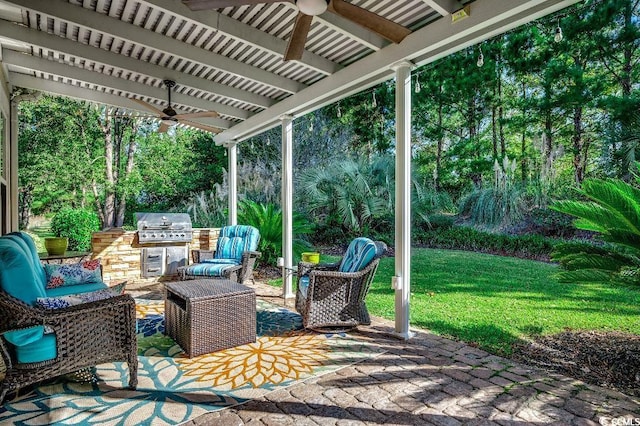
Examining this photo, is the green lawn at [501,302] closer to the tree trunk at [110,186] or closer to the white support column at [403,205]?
the white support column at [403,205]

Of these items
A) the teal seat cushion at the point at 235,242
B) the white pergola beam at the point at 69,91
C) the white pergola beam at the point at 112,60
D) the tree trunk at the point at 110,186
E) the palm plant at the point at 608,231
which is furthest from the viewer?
the tree trunk at the point at 110,186

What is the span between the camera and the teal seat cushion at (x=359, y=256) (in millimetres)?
3844

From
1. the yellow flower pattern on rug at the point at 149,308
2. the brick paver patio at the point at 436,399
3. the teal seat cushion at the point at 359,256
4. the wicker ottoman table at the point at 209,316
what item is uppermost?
the teal seat cushion at the point at 359,256

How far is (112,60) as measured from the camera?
4250mm

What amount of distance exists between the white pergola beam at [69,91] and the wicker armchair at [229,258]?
2364 millimetres

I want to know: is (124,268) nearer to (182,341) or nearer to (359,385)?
(182,341)

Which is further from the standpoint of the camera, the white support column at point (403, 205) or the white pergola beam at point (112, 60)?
the white pergola beam at point (112, 60)

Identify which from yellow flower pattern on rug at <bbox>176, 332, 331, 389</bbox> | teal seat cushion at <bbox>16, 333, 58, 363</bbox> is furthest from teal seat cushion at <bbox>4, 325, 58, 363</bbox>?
yellow flower pattern on rug at <bbox>176, 332, 331, 389</bbox>

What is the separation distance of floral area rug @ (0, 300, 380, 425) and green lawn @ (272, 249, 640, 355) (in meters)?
1.37

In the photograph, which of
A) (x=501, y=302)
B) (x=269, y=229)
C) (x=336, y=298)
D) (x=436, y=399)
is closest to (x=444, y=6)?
(x=336, y=298)

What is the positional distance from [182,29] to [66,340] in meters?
Answer: 2.99

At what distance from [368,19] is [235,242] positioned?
404 centimetres

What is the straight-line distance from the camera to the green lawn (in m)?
3.87

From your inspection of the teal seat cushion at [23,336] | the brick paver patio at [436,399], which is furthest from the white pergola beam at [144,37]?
the brick paver patio at [436,399]
